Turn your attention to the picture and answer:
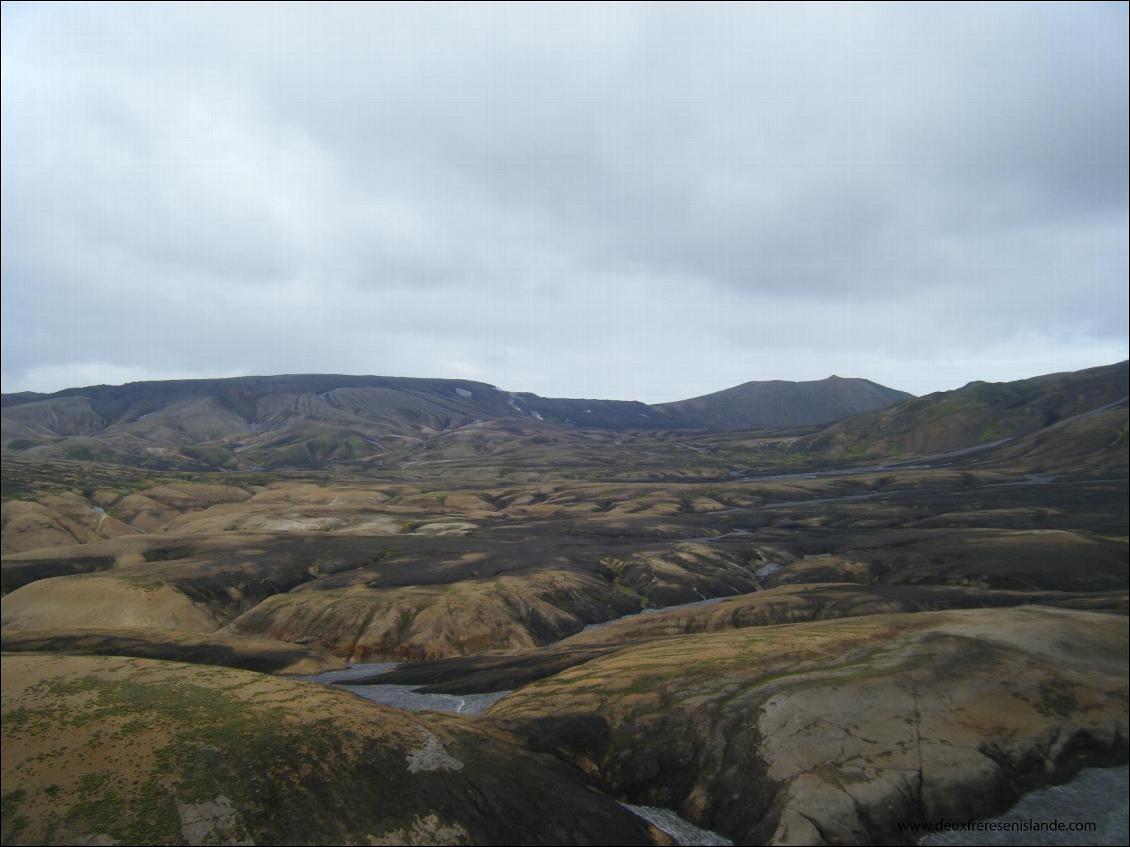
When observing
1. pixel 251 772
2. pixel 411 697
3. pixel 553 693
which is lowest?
pixel 411 697

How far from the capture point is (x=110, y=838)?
Result: 24.7 meters

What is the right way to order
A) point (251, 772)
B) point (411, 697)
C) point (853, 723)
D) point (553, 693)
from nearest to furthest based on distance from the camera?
1. point (251, 772)
2. point (853, 723)
3. point (553, 693)
4. point (411, 697)

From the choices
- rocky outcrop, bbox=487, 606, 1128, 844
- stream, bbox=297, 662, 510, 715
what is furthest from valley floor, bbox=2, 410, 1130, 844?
stream, bbox=297, 662, 510, 715

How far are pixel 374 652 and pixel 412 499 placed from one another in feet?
388

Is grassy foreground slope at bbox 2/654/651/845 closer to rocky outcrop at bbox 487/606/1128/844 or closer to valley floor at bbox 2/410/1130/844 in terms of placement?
valley floor at bbox 2/410/1130/844

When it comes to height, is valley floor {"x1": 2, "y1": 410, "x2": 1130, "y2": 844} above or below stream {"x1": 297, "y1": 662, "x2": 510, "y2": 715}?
above

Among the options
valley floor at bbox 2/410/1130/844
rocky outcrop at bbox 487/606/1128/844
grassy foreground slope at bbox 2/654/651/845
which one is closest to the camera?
grassy foreground slope at bbox 2/654/651/845

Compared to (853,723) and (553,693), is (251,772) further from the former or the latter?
(853,723)

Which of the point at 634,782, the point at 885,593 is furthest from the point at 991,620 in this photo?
the point at 634,782

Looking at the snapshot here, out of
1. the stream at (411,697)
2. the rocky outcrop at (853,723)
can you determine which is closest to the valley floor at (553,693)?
the rocky outcrop at (853,723)

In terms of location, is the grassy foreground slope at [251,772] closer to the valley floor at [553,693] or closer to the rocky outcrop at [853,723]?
the valley floor at [553,693]

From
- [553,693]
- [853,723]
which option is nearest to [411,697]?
[553,693]

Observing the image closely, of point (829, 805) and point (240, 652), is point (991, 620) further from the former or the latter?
point (240, 652)

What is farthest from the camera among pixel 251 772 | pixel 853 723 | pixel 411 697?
pixel 411 697
